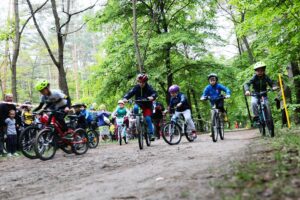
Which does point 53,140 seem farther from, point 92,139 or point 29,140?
point 92,139

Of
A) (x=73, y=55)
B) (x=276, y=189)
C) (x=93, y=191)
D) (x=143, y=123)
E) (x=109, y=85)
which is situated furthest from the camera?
(x=73, y=55)

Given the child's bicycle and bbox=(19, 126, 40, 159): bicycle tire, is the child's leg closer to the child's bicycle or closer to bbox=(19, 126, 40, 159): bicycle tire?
the child's bicycle

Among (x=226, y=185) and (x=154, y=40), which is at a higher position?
(x=154, y=40)

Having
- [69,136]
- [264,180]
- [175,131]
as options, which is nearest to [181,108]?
[175,131]

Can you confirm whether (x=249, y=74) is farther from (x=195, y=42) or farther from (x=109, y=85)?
(x=109, y=85)

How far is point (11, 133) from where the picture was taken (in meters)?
10.8

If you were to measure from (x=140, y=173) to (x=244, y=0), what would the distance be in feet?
30.1

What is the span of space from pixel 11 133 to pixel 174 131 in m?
4.87

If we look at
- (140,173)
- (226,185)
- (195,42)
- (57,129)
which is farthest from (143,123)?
(195,42)

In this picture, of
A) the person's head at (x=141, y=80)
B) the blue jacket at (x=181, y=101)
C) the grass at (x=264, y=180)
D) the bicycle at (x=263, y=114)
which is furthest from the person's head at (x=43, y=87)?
the grass at (x=264, y=180)

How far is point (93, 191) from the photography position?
4270 millimetres

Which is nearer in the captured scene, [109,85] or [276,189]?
[276,189]

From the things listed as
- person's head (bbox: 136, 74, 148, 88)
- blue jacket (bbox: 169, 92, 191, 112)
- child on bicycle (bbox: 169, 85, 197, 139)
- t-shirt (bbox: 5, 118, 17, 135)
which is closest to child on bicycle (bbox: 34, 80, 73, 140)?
person's head (bbox: 136, 74, 148, 88)

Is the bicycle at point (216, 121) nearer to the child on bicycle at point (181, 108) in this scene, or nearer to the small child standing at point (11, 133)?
the child on bicycle at point (181, 108)
